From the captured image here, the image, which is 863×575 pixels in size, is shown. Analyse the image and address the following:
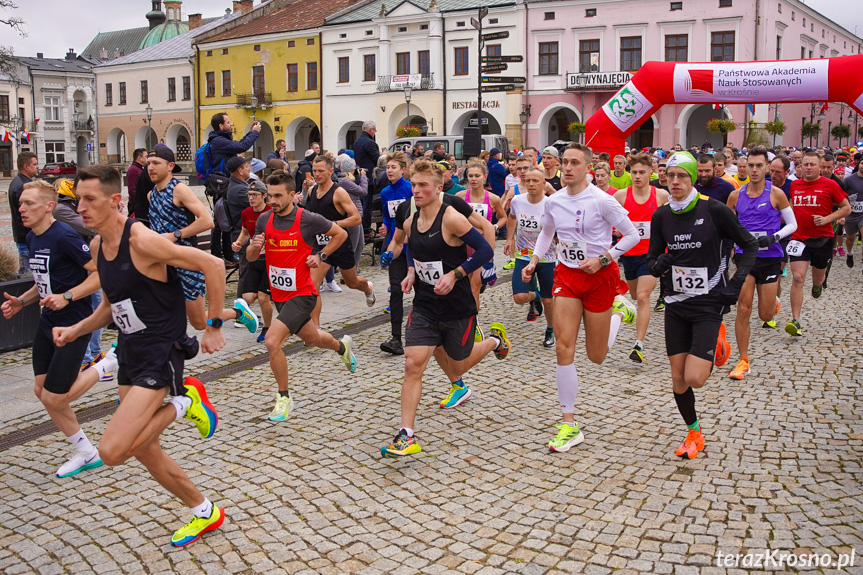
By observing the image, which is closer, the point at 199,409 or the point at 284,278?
the point at 199,409

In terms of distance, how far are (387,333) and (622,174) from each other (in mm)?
4958

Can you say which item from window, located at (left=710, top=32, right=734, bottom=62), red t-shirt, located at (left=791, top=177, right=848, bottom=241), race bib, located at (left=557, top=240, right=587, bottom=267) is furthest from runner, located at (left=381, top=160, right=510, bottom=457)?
window, located at (left=710, top=32, right=734, bottom=62)

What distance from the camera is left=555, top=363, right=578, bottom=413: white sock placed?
582 cm

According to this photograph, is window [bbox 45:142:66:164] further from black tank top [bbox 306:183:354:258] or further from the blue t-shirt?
the blue t-shirt

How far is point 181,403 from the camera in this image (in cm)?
440

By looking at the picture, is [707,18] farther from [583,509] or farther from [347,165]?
[583,509]

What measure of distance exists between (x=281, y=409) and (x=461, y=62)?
42254 mm

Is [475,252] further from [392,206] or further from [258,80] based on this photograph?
[258,80]

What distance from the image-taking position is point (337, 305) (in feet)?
37.1

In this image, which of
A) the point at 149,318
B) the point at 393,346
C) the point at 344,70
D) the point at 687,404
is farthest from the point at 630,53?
the point at 149,318

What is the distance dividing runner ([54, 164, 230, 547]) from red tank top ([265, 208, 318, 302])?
2.20 meters

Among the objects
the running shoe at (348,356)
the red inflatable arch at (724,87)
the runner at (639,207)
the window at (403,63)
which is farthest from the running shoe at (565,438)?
the window at (403,63)

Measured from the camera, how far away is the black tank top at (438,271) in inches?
230

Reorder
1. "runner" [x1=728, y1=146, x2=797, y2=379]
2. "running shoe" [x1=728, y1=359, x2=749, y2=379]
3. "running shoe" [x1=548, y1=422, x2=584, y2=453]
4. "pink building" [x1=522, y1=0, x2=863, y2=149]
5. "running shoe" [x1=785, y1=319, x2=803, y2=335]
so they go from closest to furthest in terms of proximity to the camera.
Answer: "running shoe" [x1=548, y1=422, x2=584, y2=453] → "running shoe" [x1=728, y1=359, x2=749, y2=379] → "runner" [x1=728, y1=146, x2=797, y2=379] → "running shoe" [x1=785, y1=319, x2=803, y2=335] → "pink building" [x1=522, y1=0, x2=863, y2=149]
